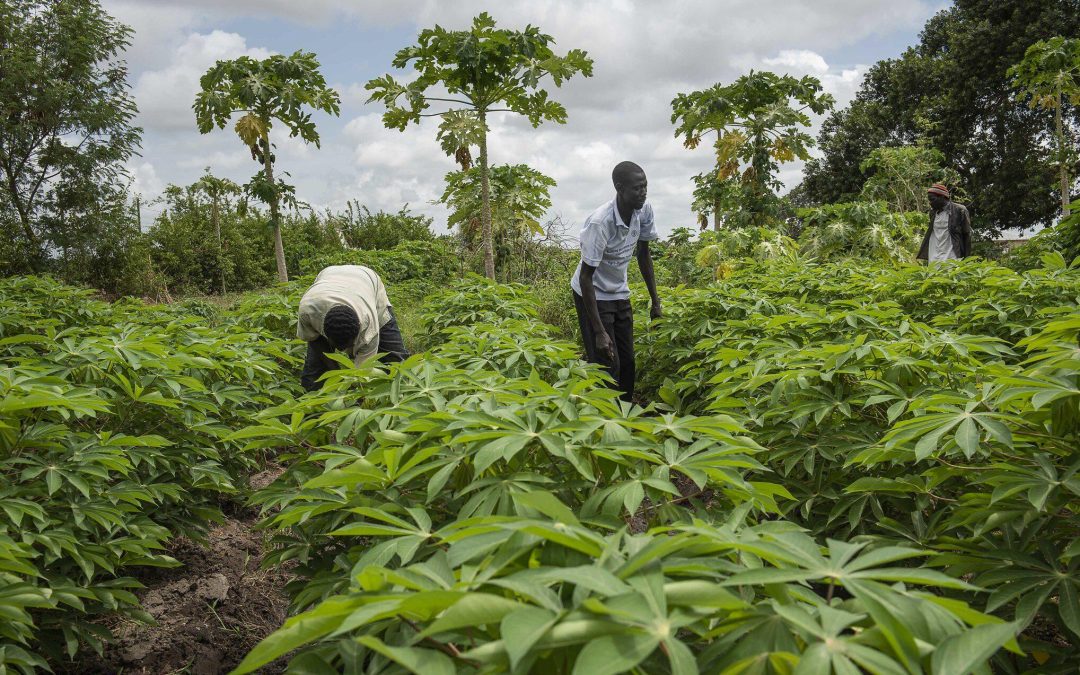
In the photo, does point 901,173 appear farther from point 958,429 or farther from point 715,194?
point 958,429

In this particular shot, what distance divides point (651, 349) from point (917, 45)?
1034 inches

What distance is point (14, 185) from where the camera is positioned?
46.2 ft

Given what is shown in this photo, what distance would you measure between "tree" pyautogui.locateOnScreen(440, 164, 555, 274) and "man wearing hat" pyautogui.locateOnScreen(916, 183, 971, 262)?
6.52 metres

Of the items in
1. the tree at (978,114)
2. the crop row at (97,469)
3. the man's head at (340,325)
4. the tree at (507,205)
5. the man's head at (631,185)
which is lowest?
the crop row at (97,469)

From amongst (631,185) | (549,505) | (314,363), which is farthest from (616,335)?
(549,505)

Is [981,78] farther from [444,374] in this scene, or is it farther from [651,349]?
[444,374]

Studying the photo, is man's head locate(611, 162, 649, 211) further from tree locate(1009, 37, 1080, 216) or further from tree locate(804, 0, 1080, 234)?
tree locate(804, 0, 1080, 234)

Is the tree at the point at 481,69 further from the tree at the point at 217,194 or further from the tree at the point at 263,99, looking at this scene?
the tree at the point at 217,194

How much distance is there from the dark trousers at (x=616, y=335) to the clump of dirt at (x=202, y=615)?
88.5 inches

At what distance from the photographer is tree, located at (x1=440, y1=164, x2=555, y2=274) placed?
435 inches

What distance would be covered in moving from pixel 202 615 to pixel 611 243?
295 centimetres

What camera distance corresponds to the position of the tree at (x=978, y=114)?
59.3ft

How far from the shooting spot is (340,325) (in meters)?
3.69

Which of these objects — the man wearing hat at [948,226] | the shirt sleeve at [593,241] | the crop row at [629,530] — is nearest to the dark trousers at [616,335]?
the shirt sleeve at [593,241]
